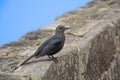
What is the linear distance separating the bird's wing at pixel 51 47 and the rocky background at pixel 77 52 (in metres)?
0.09

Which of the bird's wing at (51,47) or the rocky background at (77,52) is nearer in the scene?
the rocky background at (77,52)

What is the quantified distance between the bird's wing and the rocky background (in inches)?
3.5

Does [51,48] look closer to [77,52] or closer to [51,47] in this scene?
[51,47]

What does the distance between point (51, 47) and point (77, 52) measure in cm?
47

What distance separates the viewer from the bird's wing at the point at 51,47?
15.7 ft

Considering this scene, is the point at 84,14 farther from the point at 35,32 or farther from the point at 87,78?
the point at 87,78

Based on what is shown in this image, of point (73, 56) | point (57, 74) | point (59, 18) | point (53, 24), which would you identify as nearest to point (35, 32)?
point (53, 24)

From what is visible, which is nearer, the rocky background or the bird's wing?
the rocky background

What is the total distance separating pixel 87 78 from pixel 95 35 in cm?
56

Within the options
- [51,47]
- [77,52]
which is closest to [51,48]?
[51,47]

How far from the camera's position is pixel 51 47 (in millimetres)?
4816

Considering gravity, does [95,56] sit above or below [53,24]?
below

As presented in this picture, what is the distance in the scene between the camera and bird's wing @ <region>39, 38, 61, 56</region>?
479 cm

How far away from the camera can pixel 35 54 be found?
4.79 metres
